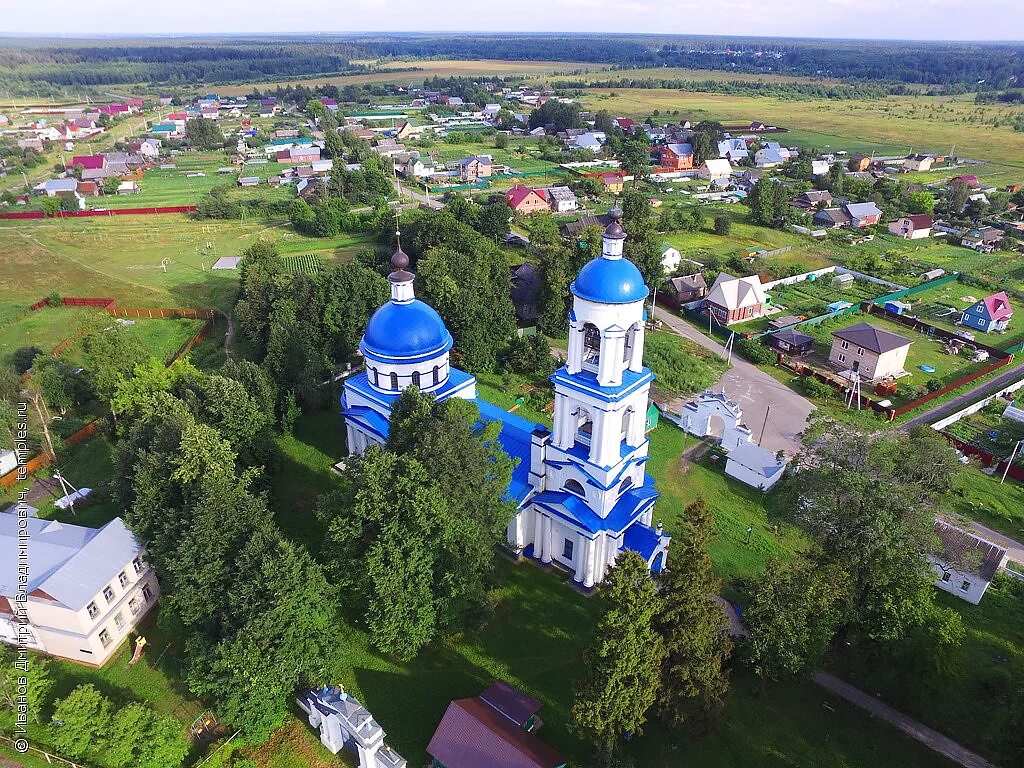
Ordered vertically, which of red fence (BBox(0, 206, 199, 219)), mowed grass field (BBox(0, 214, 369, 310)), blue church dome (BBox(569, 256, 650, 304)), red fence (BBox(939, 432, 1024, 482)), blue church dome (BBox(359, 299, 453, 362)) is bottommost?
red fence (BBox(939, 432, 1024, 482))

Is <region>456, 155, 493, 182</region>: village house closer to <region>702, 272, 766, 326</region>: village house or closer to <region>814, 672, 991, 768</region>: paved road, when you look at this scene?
<region>702, 272, 766, 326</region>: village house

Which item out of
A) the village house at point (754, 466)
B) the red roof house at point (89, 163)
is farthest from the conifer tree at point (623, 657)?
the red roof house at point (89, 163)

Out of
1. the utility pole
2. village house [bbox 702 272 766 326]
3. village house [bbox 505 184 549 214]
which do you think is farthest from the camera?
village house [bbox 505 184 549 214]

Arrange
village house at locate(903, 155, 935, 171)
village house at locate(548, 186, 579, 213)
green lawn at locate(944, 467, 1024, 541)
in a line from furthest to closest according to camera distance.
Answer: village house at locate(903, 155, 935, 171) < village house at locate(548, 186, 579, 213) < green lawn at locate(944, 467, 1024, 541)

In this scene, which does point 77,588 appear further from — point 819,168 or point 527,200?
point 819,168

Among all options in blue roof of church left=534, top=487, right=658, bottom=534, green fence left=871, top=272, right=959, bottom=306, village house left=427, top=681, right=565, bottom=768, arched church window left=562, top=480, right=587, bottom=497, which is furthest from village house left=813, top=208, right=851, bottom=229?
village house left=427, top=681, right=565, bottom=768

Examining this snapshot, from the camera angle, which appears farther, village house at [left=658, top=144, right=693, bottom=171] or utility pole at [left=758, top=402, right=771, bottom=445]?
village house at [left=658, top=144, right=693, bottom=171]

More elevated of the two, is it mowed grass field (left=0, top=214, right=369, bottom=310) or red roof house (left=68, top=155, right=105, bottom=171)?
red roof house (left=68, top=155, right=105, bottom=171)

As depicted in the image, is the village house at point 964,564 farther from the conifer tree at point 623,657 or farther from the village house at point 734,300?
the village house at point 734,300
